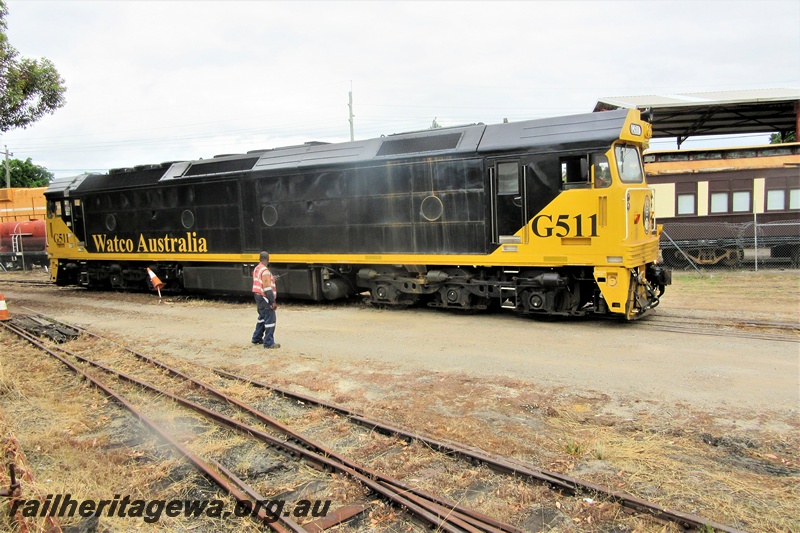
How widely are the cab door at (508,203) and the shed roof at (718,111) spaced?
41.6ft

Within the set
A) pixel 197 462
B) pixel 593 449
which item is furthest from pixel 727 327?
pixel 197 462

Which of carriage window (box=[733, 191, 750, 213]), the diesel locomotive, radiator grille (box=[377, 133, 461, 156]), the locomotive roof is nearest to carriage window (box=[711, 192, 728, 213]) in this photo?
carriage window (box=[733, 191, 750, 213])

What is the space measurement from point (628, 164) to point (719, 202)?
10.9 m

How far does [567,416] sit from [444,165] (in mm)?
6582

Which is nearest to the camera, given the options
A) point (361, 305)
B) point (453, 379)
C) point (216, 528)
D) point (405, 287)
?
point (216, 528)

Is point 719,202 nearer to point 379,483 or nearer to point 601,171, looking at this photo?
point 601,171

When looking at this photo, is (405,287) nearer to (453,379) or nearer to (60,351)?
(453,379)

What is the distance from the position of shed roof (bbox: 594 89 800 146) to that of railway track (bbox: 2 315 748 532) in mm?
18878

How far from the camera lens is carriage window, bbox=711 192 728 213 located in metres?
18.9

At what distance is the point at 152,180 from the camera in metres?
16.7

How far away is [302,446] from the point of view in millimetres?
5633

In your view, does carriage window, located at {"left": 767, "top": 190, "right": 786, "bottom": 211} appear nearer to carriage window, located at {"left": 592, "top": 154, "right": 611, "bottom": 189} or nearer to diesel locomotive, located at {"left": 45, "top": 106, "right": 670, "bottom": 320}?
diesel locomotive, located at {"left": 45, "top": 106, "right": 670, "bottom": 320}


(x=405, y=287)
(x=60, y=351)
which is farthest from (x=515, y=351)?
(x=60, y=351)

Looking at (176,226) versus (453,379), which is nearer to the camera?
(453,379)
